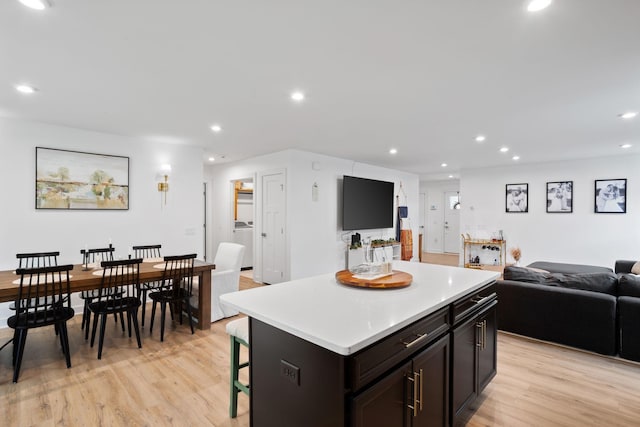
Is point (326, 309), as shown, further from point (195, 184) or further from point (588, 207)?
point (588, 207)

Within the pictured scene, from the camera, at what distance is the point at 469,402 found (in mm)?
1972

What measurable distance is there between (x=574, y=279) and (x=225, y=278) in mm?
3795

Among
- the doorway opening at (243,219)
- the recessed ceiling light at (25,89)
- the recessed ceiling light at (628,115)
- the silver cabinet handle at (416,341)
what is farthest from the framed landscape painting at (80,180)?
the recessed ceiling light at (628,115)

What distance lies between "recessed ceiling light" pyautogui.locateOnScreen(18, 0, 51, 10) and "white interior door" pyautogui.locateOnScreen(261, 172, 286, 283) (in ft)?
12.8

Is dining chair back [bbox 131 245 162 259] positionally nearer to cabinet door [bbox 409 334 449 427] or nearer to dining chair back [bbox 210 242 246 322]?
dining chair back [bbox 210 242 246 322]

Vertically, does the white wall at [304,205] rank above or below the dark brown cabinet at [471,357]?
above

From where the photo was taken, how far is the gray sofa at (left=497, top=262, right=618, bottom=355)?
2.87 metres

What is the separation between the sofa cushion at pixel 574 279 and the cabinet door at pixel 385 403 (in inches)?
102

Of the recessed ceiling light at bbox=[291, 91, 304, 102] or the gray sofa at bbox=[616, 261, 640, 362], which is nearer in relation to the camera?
the gray sofa at bbox=[616, 261, 640, 362]

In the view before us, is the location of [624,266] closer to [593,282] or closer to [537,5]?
[593,282]

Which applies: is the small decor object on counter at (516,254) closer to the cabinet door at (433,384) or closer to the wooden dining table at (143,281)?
the cabinet door at (433,384)

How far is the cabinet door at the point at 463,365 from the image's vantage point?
1.81m

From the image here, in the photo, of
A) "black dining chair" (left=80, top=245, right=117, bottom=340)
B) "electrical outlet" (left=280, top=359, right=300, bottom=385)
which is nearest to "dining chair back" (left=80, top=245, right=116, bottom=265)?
"black dining chair" (left=80, top=245, right=117, bottom=340)

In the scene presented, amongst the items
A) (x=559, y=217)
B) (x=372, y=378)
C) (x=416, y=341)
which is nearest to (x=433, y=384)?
(x=416, y=341)
